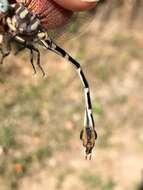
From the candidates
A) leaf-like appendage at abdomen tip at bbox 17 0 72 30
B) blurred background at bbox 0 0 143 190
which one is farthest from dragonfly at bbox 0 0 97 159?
blurred background at bbox 0 0 143 190

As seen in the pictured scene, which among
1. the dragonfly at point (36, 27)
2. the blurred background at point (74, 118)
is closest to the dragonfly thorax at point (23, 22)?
the dragonfly at point (36, 27)

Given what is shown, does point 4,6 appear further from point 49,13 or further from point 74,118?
point 74,118

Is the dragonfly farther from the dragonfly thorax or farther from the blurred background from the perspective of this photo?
the blurred background

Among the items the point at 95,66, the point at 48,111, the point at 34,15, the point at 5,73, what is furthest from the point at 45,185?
the point at 34,15

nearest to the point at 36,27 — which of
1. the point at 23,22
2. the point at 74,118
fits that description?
the point at 23,22

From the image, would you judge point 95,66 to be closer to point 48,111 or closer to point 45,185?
point 48,111

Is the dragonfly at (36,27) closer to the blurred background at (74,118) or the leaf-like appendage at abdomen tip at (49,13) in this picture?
the leaf-like appendage at abdomen tip at (49,13)

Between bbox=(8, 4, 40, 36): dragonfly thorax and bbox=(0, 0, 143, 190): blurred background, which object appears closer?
bbox=(8, 4, 40, 36): dragonfly thorax
